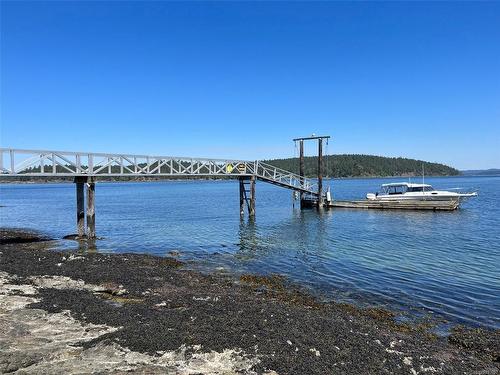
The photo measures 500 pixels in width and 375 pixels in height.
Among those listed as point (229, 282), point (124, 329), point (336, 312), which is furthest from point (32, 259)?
point (336, 312)

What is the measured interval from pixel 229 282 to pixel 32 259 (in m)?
9.56

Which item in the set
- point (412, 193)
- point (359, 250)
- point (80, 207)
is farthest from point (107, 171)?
point (412, 193)

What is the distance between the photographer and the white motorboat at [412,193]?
46.3 meters

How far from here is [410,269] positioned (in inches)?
732

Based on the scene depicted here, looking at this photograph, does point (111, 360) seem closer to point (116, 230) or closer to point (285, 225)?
point (116, 230)

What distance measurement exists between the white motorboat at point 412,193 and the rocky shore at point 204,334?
36637mm

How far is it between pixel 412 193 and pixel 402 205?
3.10 m

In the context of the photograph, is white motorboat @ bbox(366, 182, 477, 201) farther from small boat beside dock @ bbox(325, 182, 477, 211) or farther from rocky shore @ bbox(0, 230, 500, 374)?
rocky shore @ bbox(0, 230, 500, 374)

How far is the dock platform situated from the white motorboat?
130 cm

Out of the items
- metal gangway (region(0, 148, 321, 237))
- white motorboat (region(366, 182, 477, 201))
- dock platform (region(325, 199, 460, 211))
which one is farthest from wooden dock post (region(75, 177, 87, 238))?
white motorboat (region(366, 182, 477, 201))

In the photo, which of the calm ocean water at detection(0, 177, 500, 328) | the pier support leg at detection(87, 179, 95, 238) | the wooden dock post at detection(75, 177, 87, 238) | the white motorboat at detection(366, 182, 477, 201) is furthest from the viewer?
the white motorboat at detection(366, 182, 477, 201)

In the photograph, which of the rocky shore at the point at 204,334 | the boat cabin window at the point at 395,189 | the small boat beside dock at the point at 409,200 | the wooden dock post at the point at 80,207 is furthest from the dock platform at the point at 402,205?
the rocky shore at the point at 204,334

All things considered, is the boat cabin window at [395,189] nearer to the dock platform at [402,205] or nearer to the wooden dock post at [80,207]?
the dock platform at [402,205]

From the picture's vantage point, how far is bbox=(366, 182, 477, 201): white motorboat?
46344mm
